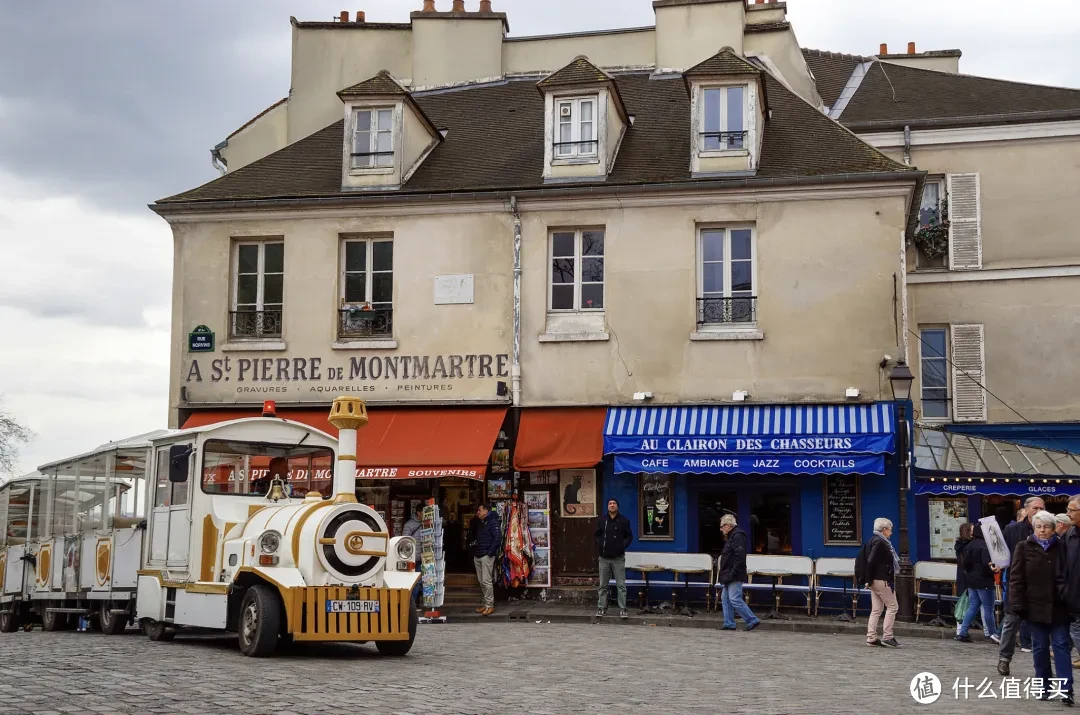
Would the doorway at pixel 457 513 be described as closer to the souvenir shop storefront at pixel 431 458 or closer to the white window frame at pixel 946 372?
the souvenir shop storefront at pixel 431 458

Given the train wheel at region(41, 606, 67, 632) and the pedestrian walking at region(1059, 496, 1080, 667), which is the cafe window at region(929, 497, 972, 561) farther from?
the train wheel at region(41, 606, 67, 632)

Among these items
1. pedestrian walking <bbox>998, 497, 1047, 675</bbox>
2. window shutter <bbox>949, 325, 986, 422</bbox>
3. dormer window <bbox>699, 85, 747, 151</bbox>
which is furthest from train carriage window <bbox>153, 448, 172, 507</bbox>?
window shutter <bbox>949, 325, 986, 422</bbox>

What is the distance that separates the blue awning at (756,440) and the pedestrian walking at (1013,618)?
9.88 ft

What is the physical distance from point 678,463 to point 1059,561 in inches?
344

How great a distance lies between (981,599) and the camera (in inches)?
613

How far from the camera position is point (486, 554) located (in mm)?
18234

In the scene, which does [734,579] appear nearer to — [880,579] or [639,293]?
[880,579]

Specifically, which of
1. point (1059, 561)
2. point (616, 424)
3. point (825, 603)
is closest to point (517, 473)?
point (616, 424)

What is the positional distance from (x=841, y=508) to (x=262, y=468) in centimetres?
898

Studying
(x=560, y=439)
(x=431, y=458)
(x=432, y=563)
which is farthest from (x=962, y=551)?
(x=431, y=458)

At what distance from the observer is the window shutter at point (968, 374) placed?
22.6 meters

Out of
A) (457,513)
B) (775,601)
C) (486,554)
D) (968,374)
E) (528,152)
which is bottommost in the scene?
(775,601)

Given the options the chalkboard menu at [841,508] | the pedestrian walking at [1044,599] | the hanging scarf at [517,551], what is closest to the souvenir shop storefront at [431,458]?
the hanging scarf at [517,551]

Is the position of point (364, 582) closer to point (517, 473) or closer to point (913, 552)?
point (517, 473)
